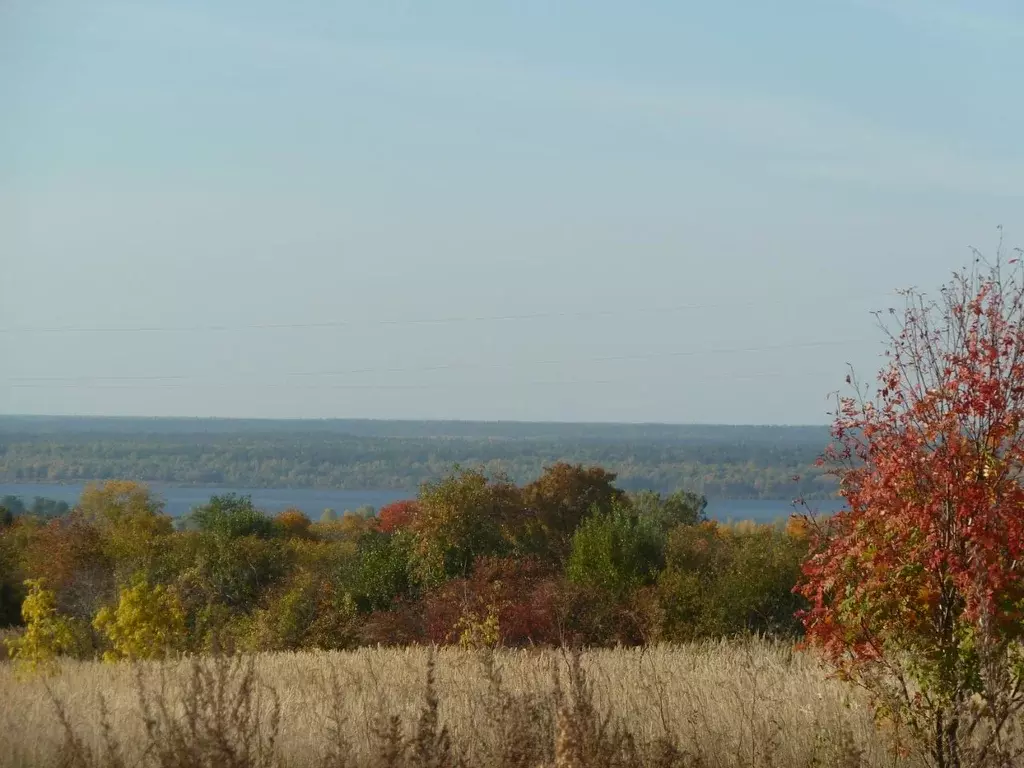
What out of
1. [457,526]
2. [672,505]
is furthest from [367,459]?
[457,526]

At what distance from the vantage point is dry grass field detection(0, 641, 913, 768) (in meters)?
6.36

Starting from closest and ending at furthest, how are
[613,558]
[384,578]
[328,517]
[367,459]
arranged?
[613,558] < [384,578] < [328,517] < [367,459]

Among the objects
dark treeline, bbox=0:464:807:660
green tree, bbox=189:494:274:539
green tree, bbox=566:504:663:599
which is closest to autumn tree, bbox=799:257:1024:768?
dark treeline, bbox=0:464:807:660

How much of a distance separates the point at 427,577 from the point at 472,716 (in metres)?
22.3

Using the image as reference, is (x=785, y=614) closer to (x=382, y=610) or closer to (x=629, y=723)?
(x=382, y=610)

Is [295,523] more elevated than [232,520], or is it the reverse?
[232,520]

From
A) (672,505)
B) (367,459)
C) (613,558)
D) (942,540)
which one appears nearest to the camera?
(942,540)

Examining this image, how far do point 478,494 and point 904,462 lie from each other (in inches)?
938

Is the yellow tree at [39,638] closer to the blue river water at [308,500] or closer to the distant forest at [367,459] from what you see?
the distant forest at [367,459]

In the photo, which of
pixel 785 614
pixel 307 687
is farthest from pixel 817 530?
pixel 785 614

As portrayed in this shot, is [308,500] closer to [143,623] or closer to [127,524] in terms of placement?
[127,524]

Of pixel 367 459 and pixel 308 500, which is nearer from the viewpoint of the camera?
pixel 308 500

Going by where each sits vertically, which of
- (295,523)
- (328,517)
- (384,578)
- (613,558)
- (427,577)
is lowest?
(328,517)

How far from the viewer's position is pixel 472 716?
8312mm
